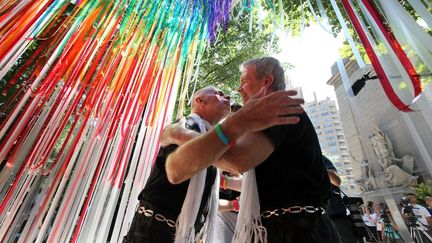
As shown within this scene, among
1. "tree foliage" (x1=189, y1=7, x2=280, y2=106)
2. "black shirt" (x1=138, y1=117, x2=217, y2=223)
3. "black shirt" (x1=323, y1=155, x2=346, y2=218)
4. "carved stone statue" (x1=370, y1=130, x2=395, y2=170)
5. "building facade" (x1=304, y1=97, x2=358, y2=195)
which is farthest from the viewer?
"building facade" (x1=304, y1=97, x2=358, y2=195)

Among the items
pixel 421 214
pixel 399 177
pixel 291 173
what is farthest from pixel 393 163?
pixel 291 173

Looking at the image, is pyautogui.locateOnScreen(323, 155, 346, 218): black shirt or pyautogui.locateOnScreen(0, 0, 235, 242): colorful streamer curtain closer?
pyautogui.locateOnScreen(0, 0, 235, 242): colorful streamer curtain

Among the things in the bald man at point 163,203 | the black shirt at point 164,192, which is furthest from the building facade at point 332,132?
the black shirt at point 164,192

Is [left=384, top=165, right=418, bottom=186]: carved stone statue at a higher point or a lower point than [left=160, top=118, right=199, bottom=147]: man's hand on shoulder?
higher

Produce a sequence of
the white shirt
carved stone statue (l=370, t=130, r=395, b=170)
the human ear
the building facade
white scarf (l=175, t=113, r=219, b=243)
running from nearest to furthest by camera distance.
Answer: the human ear, white scarf (l=175, t=113, r=219, b=243), the white shirt, carved stone statue (l=370, t=130, r=395, b=170), the building facade

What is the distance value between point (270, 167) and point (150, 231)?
866mm

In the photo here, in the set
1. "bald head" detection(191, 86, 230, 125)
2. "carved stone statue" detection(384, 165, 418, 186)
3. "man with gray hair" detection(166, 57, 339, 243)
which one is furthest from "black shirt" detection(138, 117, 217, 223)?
"carved stone statue" detection(384, 165, 418, 186)

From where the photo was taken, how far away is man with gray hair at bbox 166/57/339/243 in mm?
1052

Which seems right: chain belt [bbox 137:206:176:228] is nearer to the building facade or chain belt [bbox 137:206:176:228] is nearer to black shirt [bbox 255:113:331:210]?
black shirt [bbox 255:113:331:210]

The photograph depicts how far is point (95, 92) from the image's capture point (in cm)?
215

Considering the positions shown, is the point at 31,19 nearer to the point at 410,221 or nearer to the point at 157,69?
the point at 157,69

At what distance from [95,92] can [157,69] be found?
604 mm

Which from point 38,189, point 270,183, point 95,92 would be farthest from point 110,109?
point 270,183

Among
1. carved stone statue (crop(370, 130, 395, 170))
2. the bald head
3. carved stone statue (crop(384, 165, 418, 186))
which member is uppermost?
carved stone statue (crop(370, 130, 395, 170))
